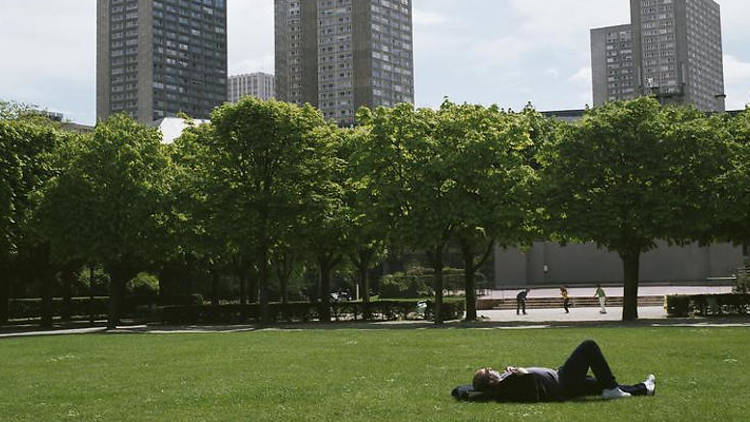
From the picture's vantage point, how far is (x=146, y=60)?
168 metres

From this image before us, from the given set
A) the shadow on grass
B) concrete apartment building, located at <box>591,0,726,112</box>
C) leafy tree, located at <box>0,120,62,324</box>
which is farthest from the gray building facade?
leafy tree, located at <box>0,120,62,324</box>

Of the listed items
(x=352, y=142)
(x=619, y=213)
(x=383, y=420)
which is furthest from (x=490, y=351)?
(x=352, y=142)

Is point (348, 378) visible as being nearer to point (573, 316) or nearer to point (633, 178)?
point (633, 178)

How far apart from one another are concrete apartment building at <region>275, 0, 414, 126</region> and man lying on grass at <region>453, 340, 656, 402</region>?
135 m

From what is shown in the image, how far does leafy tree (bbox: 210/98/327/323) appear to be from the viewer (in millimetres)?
39875

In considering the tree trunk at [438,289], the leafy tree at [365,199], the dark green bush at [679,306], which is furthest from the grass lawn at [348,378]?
the dark green bush at [679,306]

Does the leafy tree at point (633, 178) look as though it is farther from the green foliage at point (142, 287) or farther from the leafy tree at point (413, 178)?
the green foliage at point (142, 287)

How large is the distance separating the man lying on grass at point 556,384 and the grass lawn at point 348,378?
271mm

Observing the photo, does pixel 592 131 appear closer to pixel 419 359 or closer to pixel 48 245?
pixel 419 359

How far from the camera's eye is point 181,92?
172125mm

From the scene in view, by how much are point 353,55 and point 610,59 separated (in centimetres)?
6166

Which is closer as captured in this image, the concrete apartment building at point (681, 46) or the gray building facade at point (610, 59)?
the concrete apartment building at point (681, 46)

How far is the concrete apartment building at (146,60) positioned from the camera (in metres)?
168

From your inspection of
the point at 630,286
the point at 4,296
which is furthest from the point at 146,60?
the point at 630,286
